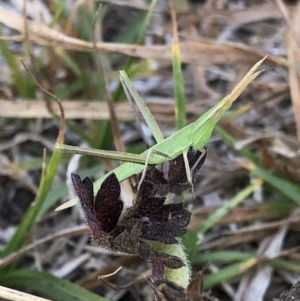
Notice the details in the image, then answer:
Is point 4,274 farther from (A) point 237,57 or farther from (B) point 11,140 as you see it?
(A) point 237,57

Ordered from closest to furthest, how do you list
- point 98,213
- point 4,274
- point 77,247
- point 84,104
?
point 98,213 → point 4,274 → point 77,247 → point 84,104

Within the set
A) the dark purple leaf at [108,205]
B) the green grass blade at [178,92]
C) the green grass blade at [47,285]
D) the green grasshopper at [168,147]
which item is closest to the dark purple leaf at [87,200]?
the dark purple leaf at [108,205]

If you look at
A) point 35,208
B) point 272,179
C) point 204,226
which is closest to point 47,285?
point 35,208

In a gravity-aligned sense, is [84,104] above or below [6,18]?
below

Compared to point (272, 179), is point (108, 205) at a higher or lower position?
higher

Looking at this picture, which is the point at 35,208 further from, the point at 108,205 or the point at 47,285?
the point at 108,205

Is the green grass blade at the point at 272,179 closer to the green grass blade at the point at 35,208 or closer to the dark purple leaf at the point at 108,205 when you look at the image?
the green grass blade at the point at 35,208

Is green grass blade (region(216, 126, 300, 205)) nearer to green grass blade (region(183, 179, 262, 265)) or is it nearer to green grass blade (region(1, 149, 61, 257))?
green grass blade (region(183, 179, 262, 265))

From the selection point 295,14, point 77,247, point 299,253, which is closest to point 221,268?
point 299,253
